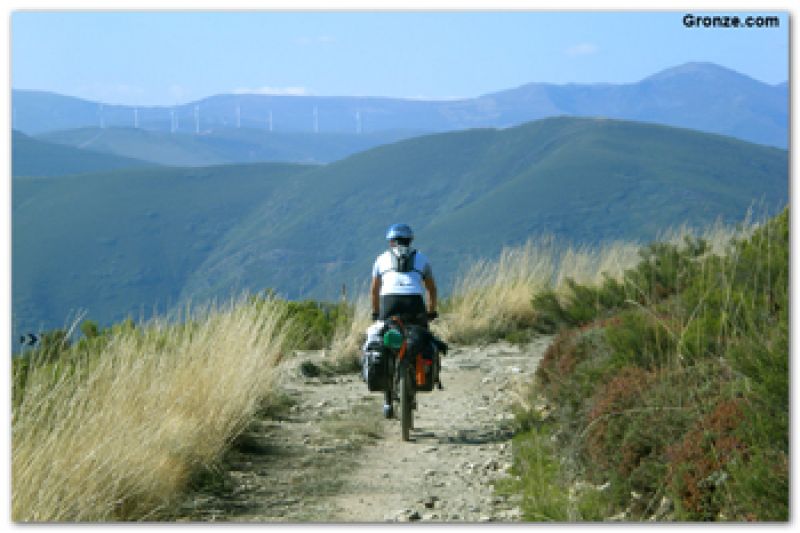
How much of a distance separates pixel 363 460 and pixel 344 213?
164m

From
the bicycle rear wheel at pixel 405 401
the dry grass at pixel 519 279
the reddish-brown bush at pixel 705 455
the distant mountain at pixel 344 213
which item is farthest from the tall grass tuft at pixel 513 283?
the distant mountain at pixel 344 213

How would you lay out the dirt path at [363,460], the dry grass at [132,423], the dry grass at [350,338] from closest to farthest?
the dry grass at [132,423], the dirt path at [363,460], the dry grass at [350,338]

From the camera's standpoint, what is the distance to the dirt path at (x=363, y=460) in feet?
19.9

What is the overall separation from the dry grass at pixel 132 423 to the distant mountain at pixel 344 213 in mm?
78909

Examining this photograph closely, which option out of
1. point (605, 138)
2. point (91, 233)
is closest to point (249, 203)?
point (91, 233)

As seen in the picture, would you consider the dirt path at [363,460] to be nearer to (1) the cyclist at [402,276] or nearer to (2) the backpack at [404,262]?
(1) the cyclist at [402,276]

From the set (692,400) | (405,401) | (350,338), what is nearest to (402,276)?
(405,401)

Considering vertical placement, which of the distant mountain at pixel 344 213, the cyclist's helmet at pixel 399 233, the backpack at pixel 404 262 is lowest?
the backpack at pixel 404 262

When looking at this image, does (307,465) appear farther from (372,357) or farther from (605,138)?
(605,138)

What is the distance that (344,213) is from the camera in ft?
563

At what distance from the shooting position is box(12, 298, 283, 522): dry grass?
5066 millimetres

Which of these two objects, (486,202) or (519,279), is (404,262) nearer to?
(519,279)

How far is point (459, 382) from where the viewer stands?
11703 mm

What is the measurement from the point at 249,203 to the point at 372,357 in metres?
193
